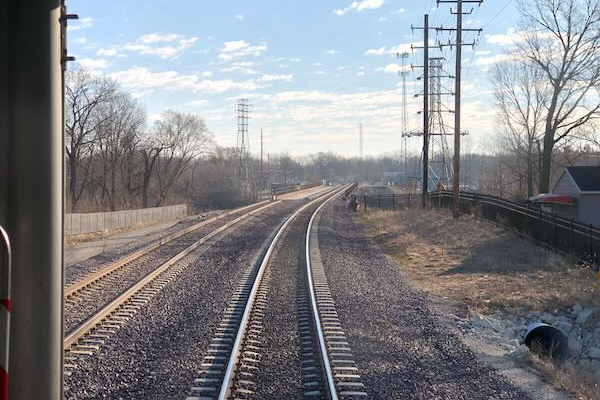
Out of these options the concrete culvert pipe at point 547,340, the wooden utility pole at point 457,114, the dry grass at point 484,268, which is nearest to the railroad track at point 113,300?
the dry grass at point 484,268

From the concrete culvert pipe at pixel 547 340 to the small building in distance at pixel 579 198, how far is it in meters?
18.9

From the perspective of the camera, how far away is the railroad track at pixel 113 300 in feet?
24.6

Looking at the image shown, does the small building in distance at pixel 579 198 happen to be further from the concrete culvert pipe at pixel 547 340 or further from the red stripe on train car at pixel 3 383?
the red stripe on train car at pixel 3 383

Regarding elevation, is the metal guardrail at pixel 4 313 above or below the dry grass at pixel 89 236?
above

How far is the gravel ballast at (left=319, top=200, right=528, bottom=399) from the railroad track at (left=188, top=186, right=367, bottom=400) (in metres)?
0.23

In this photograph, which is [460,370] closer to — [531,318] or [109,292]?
[531,318]

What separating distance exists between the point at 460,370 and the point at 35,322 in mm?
5272

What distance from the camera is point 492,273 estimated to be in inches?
582

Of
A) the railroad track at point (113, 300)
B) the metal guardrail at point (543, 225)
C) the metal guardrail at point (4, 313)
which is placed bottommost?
the railroad track at point (113, 300)

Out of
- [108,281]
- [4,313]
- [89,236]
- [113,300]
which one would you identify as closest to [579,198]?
[108,281]

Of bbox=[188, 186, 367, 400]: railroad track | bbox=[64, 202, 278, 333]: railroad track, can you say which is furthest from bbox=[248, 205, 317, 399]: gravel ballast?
bbox=[64, 202, 278, 333]: railroad track

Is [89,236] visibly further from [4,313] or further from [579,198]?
[4,313]

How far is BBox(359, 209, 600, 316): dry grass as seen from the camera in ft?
38.2

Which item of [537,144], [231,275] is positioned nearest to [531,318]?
[231,275]
